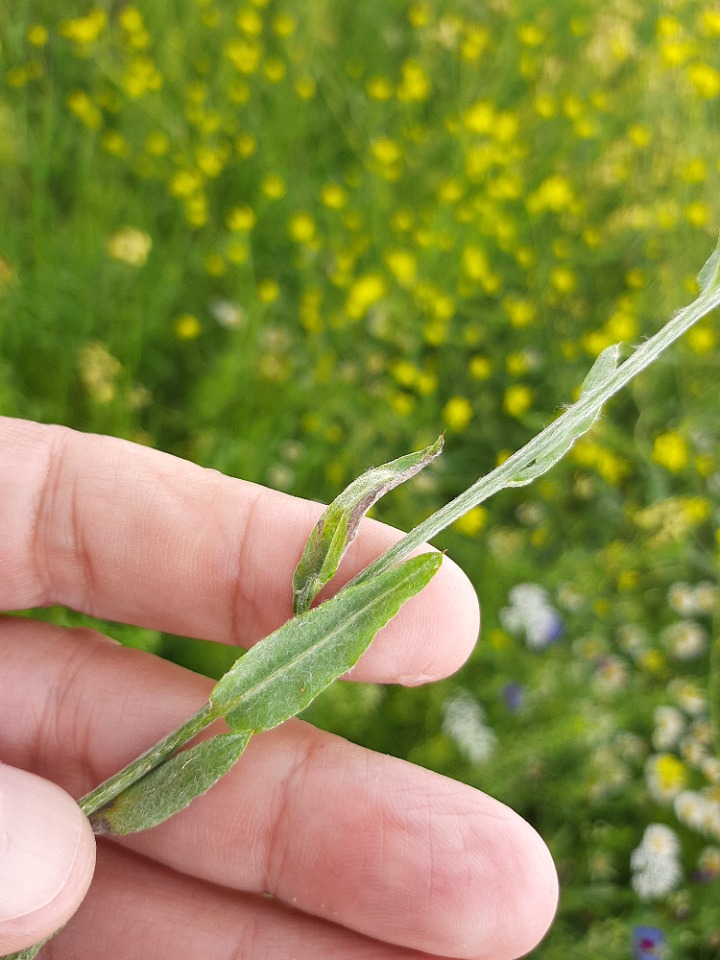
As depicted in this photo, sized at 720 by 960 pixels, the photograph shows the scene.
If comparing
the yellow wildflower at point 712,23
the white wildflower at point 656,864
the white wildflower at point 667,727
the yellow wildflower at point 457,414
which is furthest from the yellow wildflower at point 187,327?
the yellow wildflower at point 712,23

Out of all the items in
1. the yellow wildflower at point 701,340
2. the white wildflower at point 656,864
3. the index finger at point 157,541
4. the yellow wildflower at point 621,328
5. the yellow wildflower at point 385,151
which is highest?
the yellow wildflower at point 385,151

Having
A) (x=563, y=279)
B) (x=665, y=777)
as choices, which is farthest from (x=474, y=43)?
(x=665, y=777)

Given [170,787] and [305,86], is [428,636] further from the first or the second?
[305,86]

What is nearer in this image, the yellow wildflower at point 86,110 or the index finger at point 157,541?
the index finger at point 157,541

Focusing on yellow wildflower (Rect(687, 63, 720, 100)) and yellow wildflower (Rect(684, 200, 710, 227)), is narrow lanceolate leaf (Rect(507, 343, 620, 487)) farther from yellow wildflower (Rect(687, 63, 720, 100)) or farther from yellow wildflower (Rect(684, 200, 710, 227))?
yellow wildflower (Rect(687, 63, 720, 100))

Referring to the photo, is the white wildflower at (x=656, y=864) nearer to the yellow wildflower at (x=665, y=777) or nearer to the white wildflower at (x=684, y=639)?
the yellow wildflower at (x=665, y=777)

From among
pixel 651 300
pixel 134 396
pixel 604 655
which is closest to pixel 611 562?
pixel 604 655

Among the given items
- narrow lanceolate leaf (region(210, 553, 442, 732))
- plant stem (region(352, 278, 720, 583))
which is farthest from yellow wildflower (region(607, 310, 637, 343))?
narrow lanceolate leaf (region(210, 553, 442, 732))
